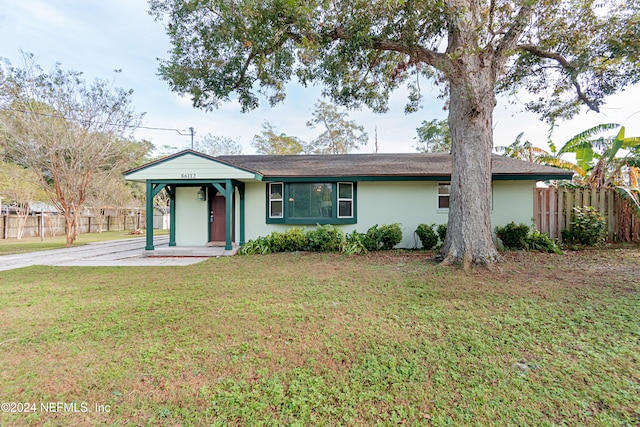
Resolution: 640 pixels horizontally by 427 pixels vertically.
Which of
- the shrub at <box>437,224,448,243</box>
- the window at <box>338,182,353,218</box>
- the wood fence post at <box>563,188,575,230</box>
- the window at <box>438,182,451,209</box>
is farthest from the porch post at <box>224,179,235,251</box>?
the wood fence post at <box>563,188,575,230</box>

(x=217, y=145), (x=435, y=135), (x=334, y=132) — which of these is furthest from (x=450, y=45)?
(x=217, y=145)

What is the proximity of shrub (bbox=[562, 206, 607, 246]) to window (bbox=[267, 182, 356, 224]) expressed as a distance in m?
7.13

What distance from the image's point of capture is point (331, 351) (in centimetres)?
287

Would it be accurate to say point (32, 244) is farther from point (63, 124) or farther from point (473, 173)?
point (473, 173)

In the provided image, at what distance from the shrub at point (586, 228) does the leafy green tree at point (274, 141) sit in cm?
2247

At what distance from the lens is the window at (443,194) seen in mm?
9727

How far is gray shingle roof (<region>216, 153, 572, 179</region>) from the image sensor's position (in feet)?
29.2

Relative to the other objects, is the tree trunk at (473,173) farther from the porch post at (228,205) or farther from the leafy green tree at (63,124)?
the leafy green tree at (63,124)

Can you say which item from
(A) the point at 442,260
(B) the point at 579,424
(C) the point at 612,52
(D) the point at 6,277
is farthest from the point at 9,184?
(C) the point at 612,52

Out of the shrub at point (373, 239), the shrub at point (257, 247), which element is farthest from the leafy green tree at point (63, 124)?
the shrub at point (373, 239)

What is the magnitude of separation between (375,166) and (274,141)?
61.0ft

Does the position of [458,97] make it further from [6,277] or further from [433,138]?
[433,138]

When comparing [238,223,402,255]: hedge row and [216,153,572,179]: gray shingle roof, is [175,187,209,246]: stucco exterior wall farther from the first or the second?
[238,223,402,255]: hedge row

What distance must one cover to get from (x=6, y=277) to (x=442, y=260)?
10.3 meters
